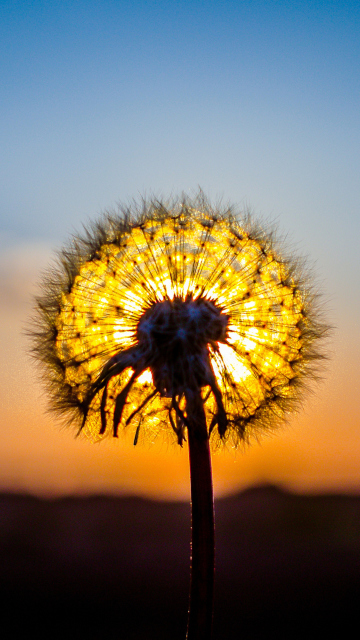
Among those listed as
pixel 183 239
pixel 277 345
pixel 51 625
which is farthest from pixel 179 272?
pixel 51 625

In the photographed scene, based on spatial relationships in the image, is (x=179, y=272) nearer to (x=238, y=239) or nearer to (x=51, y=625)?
(x=238, y=239)

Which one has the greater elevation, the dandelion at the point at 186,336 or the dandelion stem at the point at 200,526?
the dandelion at the point at 186,336

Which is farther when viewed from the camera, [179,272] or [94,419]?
[94,419]

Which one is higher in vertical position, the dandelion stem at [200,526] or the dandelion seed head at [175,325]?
the dandelion seed head at [175,325]

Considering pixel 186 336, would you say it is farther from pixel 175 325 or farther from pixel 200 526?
pixel 200 526

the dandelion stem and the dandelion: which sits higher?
the dandelion
